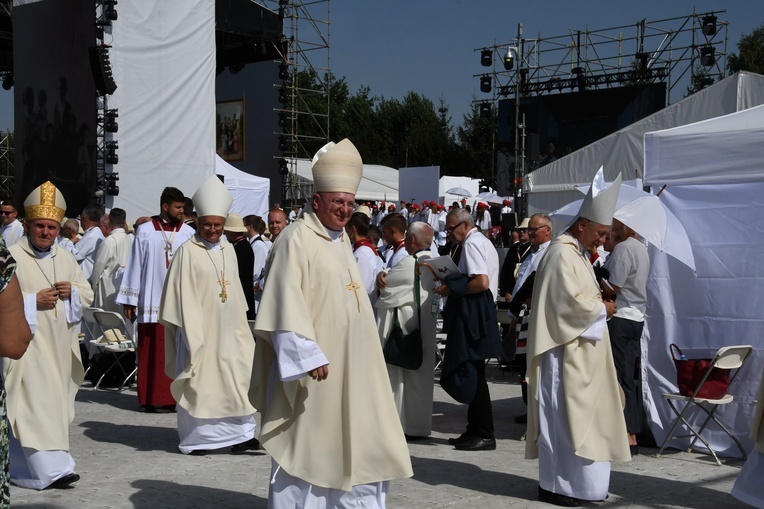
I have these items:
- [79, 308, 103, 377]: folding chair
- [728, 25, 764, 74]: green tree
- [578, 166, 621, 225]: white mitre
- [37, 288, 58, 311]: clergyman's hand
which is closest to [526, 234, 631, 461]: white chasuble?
[578, 166, 621, 225]: white mitre

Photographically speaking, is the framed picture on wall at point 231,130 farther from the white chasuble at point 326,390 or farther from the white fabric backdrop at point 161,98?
the white chasuble at point 326,390

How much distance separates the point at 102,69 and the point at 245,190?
198 inches

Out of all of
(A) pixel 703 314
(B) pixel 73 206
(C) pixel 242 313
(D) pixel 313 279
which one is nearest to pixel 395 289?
(C) pixel 242 313

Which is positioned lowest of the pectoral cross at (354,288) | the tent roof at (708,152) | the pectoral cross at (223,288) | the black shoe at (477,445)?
the black shoe at (477,445)

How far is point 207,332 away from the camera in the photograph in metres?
7.37

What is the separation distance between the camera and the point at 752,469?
555cm

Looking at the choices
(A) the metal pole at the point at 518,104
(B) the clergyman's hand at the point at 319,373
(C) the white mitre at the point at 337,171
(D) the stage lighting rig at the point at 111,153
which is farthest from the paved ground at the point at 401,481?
(A) the metal pole at the point at 518,104

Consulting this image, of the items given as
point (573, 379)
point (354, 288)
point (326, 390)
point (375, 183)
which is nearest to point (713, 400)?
point (573, 379)

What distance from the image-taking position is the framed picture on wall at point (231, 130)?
30.8 metres

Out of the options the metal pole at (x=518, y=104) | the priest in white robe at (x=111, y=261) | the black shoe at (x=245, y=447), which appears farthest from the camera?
the metal pole at (x=518, y=104)

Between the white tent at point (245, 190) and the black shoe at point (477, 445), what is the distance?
16.6 metres

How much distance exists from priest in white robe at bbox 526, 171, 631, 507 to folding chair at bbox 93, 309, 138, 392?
5705mm

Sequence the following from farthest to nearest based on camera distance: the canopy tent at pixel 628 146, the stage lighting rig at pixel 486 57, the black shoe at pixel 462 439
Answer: the stage lighting rig at pixel 486 57 < the canopy tent at pixel 628 146 < the black shoe at pixel 462 439

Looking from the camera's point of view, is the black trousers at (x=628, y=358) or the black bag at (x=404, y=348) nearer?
the black trousers at (x=628, y=358)
